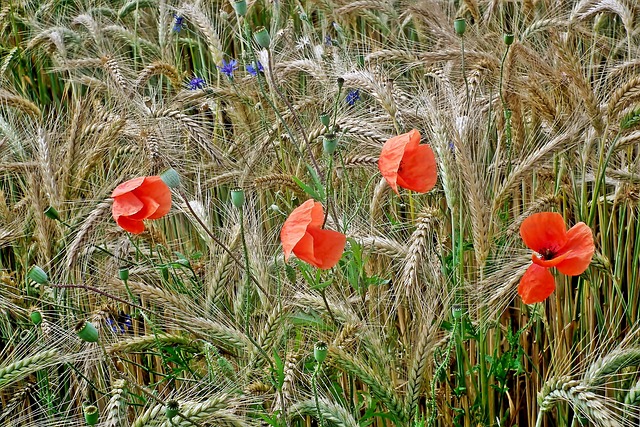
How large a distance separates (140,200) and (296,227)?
0.32 metres

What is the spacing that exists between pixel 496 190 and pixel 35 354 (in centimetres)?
92

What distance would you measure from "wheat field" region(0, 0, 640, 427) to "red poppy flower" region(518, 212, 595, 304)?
4.3 inches

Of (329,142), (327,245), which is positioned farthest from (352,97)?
(327,245)

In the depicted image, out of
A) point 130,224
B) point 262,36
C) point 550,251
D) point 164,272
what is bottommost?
point 164,272

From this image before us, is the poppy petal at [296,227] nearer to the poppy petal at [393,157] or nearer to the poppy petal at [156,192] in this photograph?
the poppy petal at [393,157]

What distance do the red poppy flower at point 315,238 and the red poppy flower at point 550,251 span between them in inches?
13.1

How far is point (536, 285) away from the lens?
4.56 ft

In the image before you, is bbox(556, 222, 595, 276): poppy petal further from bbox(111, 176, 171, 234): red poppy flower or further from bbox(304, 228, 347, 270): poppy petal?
bbox(111, 176, 171, 234): red poppy flower

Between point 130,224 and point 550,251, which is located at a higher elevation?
point 130,224

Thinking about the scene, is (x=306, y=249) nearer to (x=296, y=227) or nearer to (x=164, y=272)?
(x=296, y=227)

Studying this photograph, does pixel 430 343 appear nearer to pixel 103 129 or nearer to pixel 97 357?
pixel 97 357

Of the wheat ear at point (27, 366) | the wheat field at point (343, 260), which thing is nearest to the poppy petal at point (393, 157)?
the wheat field at point (343, 260)

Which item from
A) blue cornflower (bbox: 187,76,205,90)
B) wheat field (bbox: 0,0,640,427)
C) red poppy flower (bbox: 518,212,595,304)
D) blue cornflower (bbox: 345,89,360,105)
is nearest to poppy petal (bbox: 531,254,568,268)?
red poppy flower (bbox: 518,212,595,304)

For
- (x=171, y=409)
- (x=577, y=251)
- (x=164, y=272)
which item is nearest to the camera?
(x=171, y=409)
